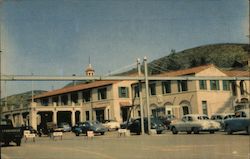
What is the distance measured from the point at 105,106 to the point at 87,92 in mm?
5423

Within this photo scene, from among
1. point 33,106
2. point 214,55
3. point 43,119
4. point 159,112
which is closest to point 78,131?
point 159,112

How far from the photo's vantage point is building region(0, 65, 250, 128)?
48.7 meters

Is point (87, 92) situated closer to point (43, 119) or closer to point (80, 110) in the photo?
point (80, 110)

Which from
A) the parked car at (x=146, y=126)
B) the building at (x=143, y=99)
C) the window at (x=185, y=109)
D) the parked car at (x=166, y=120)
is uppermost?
the building at (x=143, y=99)

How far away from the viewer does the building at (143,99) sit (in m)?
48.7

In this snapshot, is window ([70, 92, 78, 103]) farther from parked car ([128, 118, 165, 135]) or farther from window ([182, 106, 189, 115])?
Answer: parked car ([128, 118, 165, 135])

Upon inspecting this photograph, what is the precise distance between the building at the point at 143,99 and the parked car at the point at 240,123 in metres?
14.6

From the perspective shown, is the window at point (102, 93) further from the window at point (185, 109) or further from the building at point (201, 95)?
the window at point (185, 109)

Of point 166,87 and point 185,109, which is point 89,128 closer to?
point 185,109

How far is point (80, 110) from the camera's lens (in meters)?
63.2

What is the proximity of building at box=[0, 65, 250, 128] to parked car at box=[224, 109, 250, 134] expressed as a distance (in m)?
14.6

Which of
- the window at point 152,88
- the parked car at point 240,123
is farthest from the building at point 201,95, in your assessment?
the parked car at point 240,123

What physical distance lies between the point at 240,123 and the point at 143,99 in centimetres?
2877

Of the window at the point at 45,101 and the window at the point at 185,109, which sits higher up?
the window at the point at 45,101
